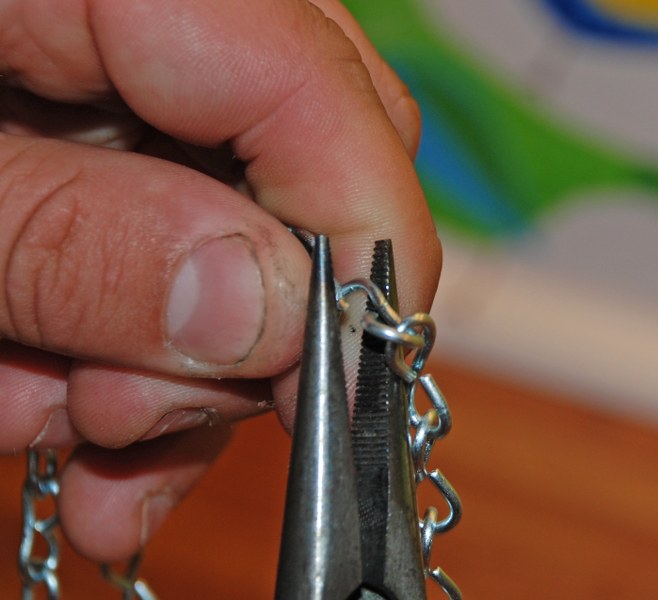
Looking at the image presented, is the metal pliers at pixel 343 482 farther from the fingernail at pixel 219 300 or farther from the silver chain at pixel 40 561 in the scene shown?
the silver chain at pixel 40 561

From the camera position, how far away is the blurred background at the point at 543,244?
113 cm

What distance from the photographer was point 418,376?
0.49m

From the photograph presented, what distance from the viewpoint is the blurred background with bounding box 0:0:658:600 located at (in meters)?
1.13

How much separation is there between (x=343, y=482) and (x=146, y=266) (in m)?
0.15

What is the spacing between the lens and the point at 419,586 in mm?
473

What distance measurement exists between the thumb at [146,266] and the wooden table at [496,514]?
441 millimetres

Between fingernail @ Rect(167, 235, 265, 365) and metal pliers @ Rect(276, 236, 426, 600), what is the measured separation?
0.06m

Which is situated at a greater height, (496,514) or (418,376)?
(418,376)

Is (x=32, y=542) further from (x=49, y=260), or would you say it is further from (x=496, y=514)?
(x=496, y=514)

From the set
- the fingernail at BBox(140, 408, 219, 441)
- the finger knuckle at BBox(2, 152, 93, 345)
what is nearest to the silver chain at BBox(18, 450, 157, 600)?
the fingernail at BBox(140, 408, 219, 441)

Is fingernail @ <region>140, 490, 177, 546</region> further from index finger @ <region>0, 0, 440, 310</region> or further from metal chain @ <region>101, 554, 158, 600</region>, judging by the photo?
index finger @ <region>0, 0, 440, 310</region>

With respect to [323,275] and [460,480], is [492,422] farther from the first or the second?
[323,275]


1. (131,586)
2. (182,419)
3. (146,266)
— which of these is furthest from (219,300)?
(131,586)

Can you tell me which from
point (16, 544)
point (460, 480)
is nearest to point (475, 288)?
point (460, 480)
